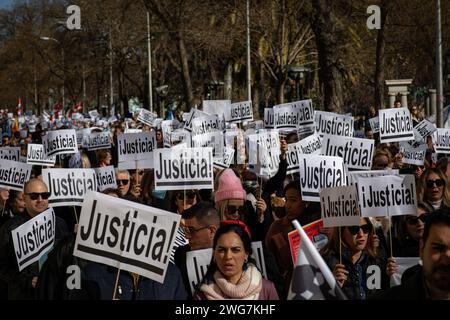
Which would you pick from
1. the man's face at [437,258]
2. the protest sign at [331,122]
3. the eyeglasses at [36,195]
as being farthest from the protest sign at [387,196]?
the protest sign at [331,122]

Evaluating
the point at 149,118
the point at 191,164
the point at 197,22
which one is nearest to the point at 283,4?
the point at 197,22

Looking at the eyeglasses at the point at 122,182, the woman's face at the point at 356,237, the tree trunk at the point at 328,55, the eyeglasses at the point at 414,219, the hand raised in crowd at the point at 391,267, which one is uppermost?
the tree trunk at the point at 328,55

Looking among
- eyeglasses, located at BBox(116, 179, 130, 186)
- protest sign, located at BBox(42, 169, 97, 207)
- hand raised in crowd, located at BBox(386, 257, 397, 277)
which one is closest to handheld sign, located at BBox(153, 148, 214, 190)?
protest sign, located at BBox(42, 169, 97, 207)

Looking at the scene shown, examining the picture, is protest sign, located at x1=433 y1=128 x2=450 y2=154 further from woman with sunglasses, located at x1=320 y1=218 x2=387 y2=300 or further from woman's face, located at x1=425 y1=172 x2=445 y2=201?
woman with sunglasses, located at x1=320 y1=218 x2=387 y2=300

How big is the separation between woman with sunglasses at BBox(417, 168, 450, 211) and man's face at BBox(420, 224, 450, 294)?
4412mm

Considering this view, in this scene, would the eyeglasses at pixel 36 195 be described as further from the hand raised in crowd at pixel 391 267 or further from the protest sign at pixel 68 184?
the hand raised in crowd at pixel 391 267

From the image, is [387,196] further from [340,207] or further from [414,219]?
[340,207]

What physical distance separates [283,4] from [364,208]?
23.8 m

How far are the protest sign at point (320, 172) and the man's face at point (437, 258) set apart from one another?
459cm

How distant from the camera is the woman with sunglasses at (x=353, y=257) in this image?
668 cm

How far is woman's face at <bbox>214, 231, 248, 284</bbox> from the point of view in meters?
5.65
